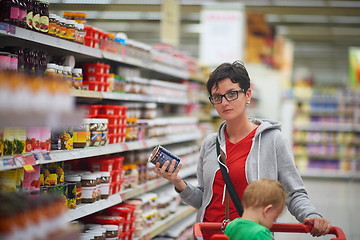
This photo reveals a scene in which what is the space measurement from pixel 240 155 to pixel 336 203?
807 cm

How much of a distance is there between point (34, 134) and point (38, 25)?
63cm

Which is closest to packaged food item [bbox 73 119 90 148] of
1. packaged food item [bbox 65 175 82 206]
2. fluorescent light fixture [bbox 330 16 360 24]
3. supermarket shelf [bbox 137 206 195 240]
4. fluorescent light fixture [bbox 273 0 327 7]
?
packaged food item [bbox 65 175 82 206]

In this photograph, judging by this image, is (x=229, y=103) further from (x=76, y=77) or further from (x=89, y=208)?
(x=89, y=208)

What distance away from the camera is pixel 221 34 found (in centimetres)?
1035

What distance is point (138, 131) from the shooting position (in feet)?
16.3

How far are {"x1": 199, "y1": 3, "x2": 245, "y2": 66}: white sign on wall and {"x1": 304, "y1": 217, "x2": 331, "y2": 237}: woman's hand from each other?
762 centimetres

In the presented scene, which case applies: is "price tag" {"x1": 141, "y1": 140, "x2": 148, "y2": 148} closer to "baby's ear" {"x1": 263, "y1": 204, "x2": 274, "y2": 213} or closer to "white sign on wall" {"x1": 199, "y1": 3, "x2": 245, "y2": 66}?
"baby's ear" {"x1": 263, "y1": 204, "x2": 274, "y2": 213}

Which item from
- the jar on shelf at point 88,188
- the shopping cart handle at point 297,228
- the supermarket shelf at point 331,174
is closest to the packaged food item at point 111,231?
the jar on shelf at point 88,188

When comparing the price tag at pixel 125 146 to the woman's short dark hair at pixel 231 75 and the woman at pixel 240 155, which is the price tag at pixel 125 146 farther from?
the woman's short dark hair at pixel 231 75

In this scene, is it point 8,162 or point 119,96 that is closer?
point 8,162

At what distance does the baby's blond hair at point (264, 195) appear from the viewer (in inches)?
94.4

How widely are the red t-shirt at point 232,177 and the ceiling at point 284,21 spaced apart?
1.45m

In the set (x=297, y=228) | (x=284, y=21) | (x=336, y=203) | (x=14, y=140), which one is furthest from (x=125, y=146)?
(x=284, y=21)

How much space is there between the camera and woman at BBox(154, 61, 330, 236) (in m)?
3.01
